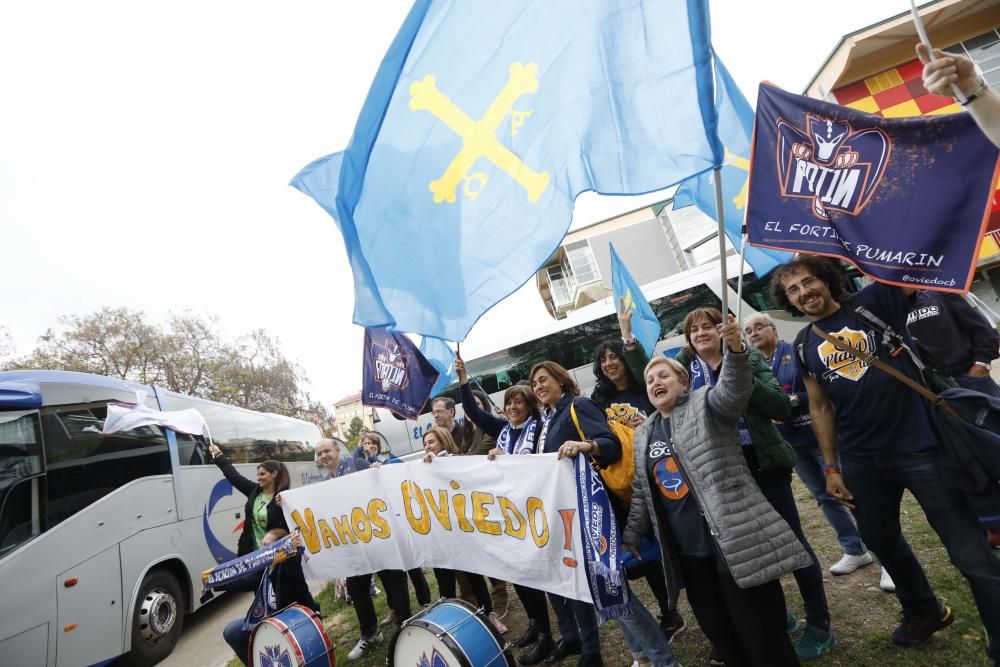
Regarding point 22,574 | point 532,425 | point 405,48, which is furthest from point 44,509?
point 405,48

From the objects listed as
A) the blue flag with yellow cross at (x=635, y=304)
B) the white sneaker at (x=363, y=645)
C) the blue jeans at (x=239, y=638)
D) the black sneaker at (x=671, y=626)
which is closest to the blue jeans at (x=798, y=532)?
the black sneaker at (x=671, y=626)

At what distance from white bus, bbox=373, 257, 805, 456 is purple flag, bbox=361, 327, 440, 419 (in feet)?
30.1

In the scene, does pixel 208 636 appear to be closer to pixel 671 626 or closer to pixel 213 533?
pixel 213 533

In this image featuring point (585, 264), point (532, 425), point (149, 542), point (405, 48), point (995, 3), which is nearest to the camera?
point (405, 48)

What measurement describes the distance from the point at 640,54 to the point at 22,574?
249 inches

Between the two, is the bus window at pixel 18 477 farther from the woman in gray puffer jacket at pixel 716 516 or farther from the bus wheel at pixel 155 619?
the woman in gray puffer jacket at pixel 716 516

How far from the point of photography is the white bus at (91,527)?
15.1 ft

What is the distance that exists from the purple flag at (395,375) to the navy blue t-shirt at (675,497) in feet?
8.93

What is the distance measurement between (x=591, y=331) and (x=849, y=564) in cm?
1206

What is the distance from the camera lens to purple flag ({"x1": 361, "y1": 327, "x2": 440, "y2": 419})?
4961mm

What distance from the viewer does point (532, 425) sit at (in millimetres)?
3543

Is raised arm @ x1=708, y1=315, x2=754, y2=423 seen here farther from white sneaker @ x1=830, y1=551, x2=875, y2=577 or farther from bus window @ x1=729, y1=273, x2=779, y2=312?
bus window @ x1=729, y1=273, x2=779, y2=312

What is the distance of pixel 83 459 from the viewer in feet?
17.8

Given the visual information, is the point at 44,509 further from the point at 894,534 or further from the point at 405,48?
the point at 894,534
